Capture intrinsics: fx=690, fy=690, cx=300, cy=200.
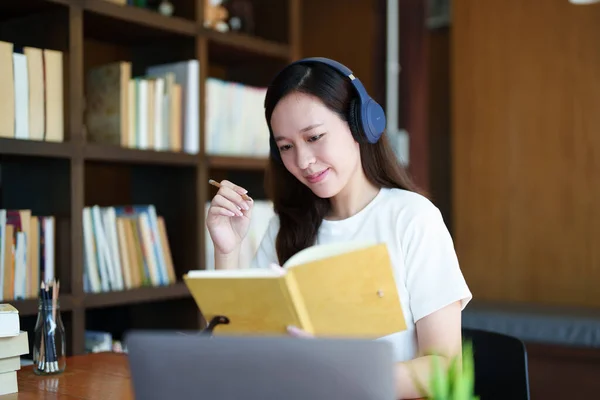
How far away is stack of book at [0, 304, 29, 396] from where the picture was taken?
4.18 ft

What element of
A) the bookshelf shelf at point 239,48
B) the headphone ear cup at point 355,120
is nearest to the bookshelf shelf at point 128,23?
the bookshelf shelf at point 239,48

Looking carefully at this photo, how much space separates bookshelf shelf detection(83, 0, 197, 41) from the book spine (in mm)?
1484

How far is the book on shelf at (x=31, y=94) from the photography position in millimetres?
1949

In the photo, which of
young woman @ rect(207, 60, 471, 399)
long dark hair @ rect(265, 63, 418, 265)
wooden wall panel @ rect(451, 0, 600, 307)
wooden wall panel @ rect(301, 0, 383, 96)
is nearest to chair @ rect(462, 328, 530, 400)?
young woman @ rect(207, 60, 471, 399)

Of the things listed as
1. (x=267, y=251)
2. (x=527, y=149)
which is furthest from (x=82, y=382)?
(x=527, y=149)

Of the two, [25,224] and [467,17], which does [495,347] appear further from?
[467,17]

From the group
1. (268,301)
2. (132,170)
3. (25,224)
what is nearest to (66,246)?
(25,224)

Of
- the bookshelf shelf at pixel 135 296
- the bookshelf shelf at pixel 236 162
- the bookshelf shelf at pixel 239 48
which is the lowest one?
the bookshelf shelf at pixel 135 296

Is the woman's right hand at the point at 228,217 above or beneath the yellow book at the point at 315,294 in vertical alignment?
above

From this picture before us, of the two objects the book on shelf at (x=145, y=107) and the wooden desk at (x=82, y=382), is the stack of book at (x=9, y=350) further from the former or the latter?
the book on shelf at (x=145, y=107)

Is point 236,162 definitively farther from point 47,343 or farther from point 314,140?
point 47,343

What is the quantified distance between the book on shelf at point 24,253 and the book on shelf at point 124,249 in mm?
145

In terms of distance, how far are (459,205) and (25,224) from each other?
2106 millimetres

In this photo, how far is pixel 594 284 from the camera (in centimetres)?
300
